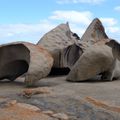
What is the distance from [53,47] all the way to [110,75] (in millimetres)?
1280

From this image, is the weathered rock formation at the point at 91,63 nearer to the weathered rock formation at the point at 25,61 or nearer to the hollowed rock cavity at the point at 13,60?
the weathered rock formation at the point at 25,61

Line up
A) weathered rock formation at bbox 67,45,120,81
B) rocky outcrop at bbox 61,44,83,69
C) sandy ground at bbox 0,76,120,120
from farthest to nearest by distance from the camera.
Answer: rocky outcrop at bbox 61,44,83,69 < weathered rock formation at bbox 67,45,120,81 < sandy ground at bbox 0,76,120,120

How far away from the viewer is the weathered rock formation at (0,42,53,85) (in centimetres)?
615

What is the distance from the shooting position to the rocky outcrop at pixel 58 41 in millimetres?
7922

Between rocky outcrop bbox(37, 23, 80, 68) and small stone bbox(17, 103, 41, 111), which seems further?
rocky outcrop bbox(37, 23, 80, 68)

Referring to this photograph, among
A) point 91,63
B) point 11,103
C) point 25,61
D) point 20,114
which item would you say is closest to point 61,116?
point 20,114

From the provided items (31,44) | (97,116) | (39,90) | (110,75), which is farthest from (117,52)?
(97,116)

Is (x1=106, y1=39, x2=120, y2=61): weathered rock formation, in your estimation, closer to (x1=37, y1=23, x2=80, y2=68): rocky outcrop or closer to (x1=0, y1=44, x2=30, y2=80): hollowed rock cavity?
(x1=37, y1=23, x2=80, y2=68): rocky outcrop

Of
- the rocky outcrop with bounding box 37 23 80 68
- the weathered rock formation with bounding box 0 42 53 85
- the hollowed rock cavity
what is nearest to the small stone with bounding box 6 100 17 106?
the weathered rock formation with bounding box 0 42 53 85

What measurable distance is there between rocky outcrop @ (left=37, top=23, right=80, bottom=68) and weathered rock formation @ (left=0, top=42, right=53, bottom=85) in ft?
3.34

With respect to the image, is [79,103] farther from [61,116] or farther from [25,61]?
[25,61]

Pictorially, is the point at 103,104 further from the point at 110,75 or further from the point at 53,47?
the point at 53,47

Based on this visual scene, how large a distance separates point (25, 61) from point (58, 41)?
1.49 m

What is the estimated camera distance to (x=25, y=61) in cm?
686
